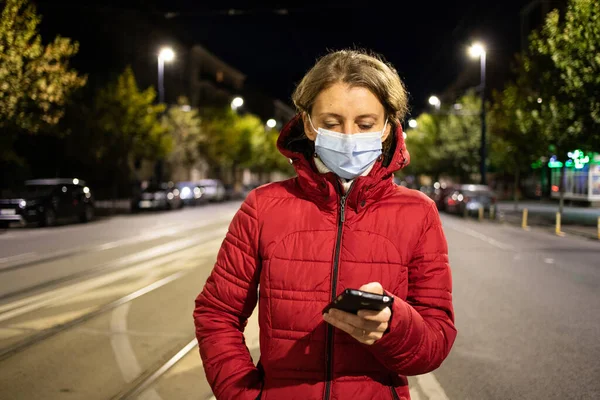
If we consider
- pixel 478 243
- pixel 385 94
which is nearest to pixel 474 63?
pixel 478 243

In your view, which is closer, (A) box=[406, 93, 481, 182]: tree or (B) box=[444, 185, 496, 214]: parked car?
(B) box=[444, 185, 496, 214]: parked car

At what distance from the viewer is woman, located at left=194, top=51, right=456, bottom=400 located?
1.83 metres

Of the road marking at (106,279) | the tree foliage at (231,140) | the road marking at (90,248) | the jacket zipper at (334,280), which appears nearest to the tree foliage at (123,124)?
the road marking at (90,248)

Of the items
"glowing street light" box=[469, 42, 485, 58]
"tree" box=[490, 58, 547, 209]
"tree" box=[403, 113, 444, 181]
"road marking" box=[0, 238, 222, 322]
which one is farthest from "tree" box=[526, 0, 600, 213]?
"tree" box=[403, 113, 444, 181]

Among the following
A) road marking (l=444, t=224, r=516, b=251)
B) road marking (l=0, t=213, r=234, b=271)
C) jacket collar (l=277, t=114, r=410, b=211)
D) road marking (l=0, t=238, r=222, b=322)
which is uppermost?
jacket collar (l=277, t=114, r=410, b=211)

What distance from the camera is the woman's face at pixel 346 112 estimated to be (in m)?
1.94

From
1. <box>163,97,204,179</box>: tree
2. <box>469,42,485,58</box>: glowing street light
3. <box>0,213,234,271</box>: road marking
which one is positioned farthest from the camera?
<box>163,97,204,179</box>: tree

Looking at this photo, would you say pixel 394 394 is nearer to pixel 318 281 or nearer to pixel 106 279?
pixel 318 281

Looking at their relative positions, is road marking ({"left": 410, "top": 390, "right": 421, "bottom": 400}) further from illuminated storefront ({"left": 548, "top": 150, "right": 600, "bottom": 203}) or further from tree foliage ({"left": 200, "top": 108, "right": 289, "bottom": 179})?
tree foliage ({"left": 200, "top": 108, "right": 289, "bottom": 179})

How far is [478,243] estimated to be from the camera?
57.1 ft

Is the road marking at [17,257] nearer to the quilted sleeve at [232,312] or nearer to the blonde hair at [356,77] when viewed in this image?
the quilted sleeve at [232,312]

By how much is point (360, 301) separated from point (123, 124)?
3566 centimetres

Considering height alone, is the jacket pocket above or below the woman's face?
below

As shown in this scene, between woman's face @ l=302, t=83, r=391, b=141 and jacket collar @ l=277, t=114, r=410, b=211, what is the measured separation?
0.09 meters
